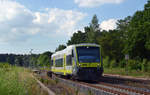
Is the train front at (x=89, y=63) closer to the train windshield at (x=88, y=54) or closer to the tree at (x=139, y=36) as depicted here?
the train windshield at (x=88, y=54)

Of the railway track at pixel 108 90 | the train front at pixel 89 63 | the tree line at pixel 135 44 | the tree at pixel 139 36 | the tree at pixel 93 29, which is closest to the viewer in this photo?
the railway track at pixel 108 90

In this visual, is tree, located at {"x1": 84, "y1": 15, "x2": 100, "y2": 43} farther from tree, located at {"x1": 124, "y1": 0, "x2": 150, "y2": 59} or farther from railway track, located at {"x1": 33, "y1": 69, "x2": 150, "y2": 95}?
railway track, located at {"x1": 33, "y1": 69, "x2": 150, "y2": 95}

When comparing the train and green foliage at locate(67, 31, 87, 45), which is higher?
green foliage at locate(67, 31, 87, 45)

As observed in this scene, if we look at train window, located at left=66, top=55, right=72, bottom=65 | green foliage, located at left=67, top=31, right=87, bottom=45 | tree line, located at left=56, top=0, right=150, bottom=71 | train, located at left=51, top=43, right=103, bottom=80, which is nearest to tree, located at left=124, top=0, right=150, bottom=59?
tree line, located at left=56, top=0, right=150, bottom=71

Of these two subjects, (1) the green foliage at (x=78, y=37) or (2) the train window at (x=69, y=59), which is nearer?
(2) the train window at (x=69, y=59)

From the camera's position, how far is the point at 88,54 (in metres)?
21.3

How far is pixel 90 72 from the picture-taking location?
20.3 metres

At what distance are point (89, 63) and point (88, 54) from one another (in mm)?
978

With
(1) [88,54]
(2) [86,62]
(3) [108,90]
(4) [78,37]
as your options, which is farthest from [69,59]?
(4) [78,37]

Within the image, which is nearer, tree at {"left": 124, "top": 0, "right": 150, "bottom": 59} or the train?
the train

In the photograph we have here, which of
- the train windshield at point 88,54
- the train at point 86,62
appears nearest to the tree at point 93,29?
the train at point 86,62

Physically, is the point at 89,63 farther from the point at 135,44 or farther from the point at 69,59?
the point at 135,44

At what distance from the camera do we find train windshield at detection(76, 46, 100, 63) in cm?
2084

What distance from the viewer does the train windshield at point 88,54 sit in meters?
20.8
